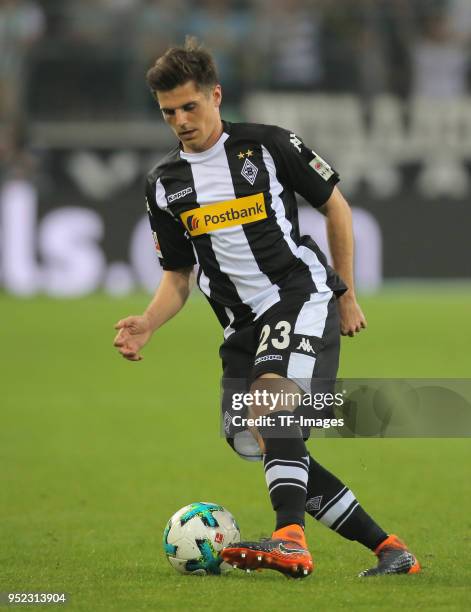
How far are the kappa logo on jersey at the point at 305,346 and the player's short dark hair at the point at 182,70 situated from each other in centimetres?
101

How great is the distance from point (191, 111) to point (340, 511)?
161cm

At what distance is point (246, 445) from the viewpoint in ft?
16.9

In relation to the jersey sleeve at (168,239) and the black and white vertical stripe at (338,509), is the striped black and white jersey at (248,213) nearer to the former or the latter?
the jersey sleeve at (168,239)

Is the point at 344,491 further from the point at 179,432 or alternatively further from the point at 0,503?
the point at 179,432

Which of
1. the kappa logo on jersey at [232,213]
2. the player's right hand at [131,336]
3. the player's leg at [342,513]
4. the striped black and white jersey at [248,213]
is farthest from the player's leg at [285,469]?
the kappa logo on jersey at [232,213]

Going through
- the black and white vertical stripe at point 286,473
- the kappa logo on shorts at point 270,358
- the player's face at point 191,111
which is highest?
the player's face at point 191,111

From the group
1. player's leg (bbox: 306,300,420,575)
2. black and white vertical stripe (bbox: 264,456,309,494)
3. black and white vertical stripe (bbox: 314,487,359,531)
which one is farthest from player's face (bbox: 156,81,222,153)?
black and white vertical stripe (bbox: 314,487,359,531)

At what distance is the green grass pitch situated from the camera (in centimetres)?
490

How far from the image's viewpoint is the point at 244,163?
5.23 m

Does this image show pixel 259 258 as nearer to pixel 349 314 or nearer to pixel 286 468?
pixel 349 314

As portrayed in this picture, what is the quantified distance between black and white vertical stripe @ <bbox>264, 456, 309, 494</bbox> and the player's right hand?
0.70m

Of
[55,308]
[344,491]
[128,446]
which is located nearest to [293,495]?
[344,491]

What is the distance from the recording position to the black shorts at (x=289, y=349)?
4.98m

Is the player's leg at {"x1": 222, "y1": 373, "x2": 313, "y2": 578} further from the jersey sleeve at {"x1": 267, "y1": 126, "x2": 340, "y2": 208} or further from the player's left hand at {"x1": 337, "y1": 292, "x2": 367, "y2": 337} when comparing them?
the jersey sleeve at {"x1": 267, "y1": 126, "x2": 340, "y2": 208}
